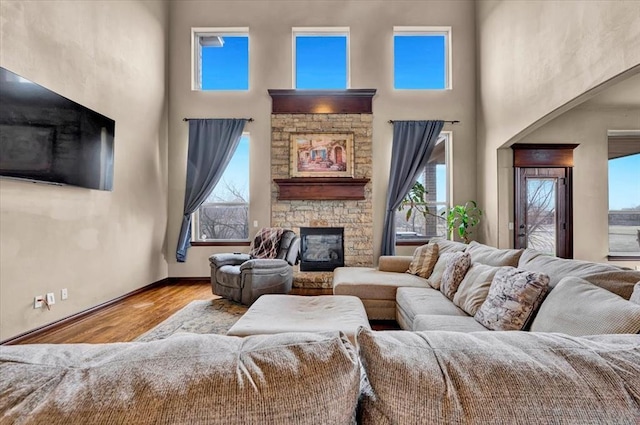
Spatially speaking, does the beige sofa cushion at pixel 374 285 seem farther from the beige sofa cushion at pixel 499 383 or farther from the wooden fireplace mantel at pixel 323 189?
the beige sofa cushion at pixel 499 383

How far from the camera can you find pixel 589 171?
4.92 meters

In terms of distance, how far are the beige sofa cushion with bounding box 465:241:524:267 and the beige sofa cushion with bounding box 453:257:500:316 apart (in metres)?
0.10

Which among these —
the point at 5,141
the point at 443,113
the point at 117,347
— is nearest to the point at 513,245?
the point at 443,113

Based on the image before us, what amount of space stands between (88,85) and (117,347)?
161 inches

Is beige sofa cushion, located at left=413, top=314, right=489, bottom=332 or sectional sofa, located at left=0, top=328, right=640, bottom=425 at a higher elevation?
sectional sofa, located at left=0, top=328, right=640, bottom=425

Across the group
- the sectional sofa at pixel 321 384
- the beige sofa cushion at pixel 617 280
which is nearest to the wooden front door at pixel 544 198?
the beige sofa cushion at pixel 617 280

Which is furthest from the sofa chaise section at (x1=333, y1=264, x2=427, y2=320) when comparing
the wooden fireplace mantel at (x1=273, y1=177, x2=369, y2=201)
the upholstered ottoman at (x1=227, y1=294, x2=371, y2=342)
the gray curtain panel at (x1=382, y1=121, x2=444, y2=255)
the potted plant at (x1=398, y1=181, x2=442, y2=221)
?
the potted plant at (x1=398, y1=181, x2=442, y2=221)

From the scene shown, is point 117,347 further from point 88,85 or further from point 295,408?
point 88,85

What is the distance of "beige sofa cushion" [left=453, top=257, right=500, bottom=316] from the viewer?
7.07 feet

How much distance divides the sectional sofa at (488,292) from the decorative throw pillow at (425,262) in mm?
56

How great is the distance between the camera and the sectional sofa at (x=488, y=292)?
4.41 ft

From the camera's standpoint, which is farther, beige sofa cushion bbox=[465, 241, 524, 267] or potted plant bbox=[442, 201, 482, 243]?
potted plant bbox=[442, 201, 482, 243]

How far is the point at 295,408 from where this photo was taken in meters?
0.52

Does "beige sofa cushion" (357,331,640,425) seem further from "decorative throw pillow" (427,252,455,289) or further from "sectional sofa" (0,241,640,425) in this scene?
"decorative throw pillow" (427,252,455,289)
